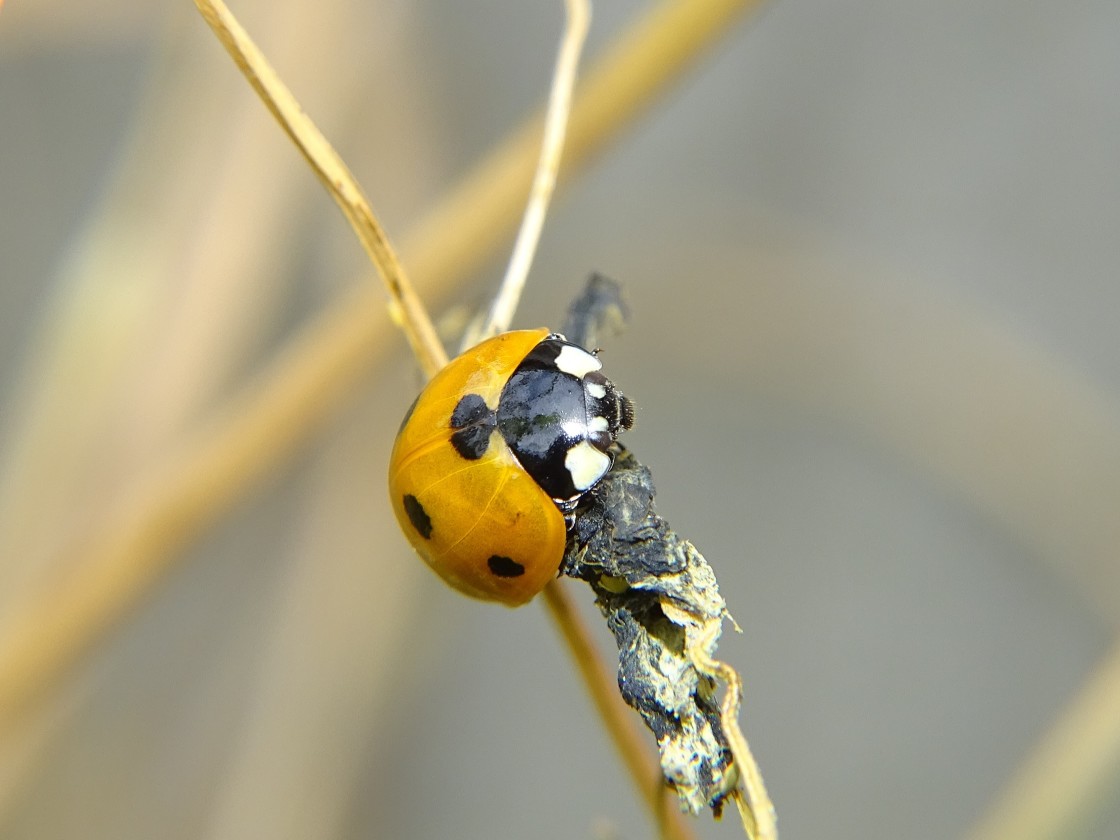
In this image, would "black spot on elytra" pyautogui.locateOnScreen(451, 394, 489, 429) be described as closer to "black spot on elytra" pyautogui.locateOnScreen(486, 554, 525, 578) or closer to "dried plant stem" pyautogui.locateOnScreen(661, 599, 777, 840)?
"black spot on elytra" pyautogui.locateOnScreen(486, 554, 525, 578)

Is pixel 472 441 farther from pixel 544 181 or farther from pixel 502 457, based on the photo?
pixel 544 181

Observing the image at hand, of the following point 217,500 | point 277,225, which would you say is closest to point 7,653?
point 217,500

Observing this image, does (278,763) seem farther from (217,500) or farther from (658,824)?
(658,824)

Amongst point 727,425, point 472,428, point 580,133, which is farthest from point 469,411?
point 727,425

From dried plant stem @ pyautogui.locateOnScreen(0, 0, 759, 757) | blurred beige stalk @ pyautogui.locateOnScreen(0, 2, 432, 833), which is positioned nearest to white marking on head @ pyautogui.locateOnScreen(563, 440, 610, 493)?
dried plant stem @ pyautogui.locateOnScreen(0, 0, 759, 757)

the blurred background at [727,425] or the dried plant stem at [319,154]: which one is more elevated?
the blurred background at [727,425]

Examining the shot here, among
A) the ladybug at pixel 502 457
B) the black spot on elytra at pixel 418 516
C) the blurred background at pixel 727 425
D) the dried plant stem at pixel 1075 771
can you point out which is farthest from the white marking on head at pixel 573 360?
the blurred background at pixel 727 425

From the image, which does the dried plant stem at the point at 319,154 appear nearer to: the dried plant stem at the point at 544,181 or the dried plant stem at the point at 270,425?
the dried plant stem at the point at 544,181
